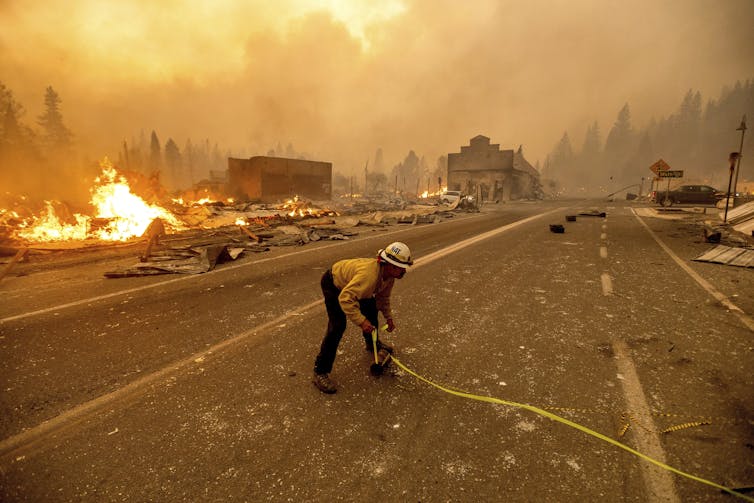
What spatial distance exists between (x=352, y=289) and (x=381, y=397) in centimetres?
107

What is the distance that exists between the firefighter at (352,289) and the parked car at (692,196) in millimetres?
38186

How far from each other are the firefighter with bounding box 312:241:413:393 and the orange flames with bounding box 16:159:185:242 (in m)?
13.0

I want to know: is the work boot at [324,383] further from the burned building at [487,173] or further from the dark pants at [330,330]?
the burned building at [487,173]

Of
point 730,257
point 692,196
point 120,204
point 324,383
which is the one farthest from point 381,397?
point 692,196

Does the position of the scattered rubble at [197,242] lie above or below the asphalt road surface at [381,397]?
above

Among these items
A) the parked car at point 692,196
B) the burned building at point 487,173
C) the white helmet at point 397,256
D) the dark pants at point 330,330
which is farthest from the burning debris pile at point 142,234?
the burned building at point 487,173

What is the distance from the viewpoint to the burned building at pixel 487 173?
59938 millimetres

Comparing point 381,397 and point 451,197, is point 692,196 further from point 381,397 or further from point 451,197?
point 381,397

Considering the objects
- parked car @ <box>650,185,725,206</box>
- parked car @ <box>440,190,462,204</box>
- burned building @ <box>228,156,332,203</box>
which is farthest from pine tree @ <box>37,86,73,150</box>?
parked car @ <box>650,185,725,206</box>

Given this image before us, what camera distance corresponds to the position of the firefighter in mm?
3238

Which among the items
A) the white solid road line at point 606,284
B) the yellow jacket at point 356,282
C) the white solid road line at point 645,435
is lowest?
the white solid road line at point 645,435

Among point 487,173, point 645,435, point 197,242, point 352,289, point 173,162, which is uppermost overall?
point 173,162

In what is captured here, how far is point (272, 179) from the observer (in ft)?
120

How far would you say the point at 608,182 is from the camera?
495ft
